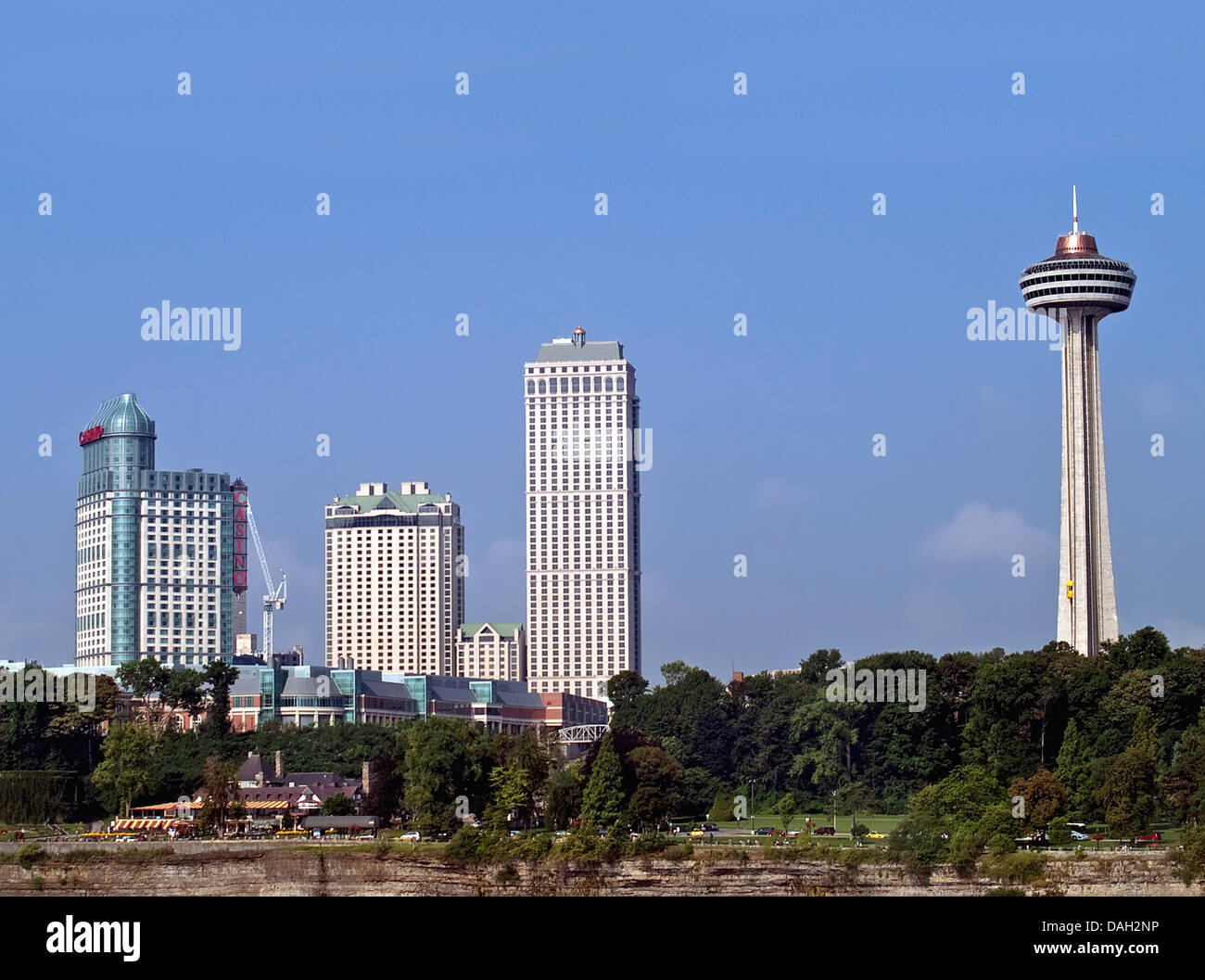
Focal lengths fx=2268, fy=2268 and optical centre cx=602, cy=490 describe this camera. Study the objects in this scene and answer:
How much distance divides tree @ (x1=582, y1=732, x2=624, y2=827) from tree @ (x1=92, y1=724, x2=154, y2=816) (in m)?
35.2

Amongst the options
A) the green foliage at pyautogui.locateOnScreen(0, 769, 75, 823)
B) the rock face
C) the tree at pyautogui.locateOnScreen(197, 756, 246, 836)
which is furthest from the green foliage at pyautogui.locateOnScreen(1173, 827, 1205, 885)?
the green foliage at pyautogui.locateOnScreen(0, 769, 75, 823)

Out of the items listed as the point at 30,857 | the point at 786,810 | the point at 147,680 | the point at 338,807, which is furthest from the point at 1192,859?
the point at 147,680

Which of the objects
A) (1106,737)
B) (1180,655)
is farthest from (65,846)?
(1180,655)

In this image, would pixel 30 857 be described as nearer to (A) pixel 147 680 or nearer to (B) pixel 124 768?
(B) pixel 124 768

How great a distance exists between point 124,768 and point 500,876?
141 feet

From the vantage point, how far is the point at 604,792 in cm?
14150

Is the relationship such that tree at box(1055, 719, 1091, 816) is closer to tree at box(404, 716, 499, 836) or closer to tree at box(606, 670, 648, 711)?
tree at box(404, 716, 499, 836)

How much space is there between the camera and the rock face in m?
122

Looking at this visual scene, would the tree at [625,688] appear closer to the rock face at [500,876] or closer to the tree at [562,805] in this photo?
the tree at [562,805]

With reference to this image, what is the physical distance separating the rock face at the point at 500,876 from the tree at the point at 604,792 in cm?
906
